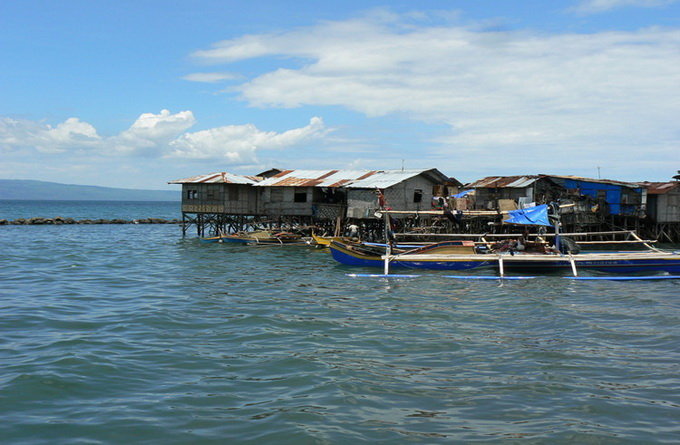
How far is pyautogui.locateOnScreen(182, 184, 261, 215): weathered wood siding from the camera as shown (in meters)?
41.2

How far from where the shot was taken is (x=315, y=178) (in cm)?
3966

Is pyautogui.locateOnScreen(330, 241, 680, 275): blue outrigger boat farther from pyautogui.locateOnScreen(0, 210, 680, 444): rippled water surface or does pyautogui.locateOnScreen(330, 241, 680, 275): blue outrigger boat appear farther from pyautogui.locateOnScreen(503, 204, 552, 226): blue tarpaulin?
pyautogui.locateOnScreen(0, 210, 680, 444): rippled water surface

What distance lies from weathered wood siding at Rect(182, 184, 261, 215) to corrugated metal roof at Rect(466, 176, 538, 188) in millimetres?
16993

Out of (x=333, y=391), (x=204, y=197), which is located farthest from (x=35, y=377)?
(x=204, y=197)

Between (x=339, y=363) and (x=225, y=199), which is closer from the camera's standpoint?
(x=339, y=363)

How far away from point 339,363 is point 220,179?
3166 centimetres

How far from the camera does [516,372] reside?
34.6ft

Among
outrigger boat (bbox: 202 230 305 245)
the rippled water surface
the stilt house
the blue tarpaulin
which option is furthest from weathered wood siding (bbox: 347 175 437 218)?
the rippled water surface

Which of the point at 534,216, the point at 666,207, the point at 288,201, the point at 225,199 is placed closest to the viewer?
the point at 534,216

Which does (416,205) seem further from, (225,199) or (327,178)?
(225,199)

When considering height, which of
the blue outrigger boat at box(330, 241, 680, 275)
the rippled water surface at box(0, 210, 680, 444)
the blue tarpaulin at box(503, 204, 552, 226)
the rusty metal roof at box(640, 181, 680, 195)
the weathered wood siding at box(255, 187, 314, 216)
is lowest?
the rippled water surface at box(0, 210, 680, 444)

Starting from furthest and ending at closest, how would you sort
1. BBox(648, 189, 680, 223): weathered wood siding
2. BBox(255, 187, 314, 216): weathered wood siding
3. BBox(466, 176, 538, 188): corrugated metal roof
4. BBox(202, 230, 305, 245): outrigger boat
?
1. BBox(466, 176, 538, 188): corrugated metal roof
2. BBox(648, 189, 680, 223): weathered wood siding
3. BBox(255, 187, 314, 216): weathered wood siding
4. BBox(202, 230, 305, 245): outrigger boat

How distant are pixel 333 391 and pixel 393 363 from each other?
1798 mm

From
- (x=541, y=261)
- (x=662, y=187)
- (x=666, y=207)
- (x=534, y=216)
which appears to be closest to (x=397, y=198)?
(x=534, y=216)
